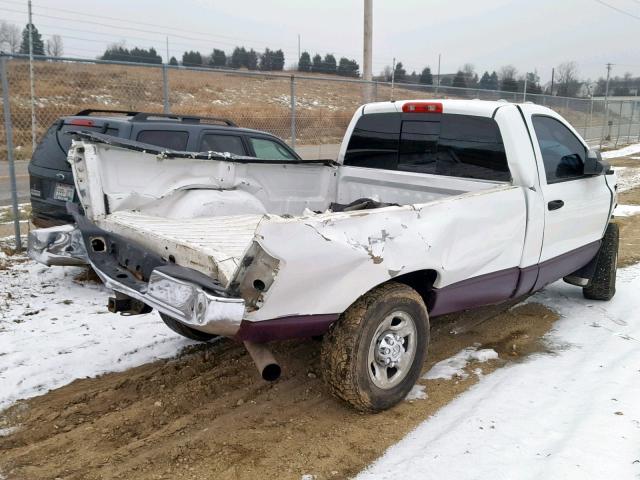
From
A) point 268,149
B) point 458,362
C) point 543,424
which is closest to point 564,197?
point 458,362

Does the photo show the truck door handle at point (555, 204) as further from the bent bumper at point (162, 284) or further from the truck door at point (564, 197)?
the bent bumper at point (162, 284)

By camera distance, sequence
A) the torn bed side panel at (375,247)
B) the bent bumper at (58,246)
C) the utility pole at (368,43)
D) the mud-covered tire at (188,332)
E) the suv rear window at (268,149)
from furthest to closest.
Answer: the utility pole at (368,43) → the suv rear window at (268,149) → the mud-covered tire at (188,332) → the bent bumper at (58,246) → the torn bed side panel at (375,247)

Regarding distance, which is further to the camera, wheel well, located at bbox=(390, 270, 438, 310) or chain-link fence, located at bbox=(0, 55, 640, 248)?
chain-link fence, located at bbox=(0, 55, 640, 248)

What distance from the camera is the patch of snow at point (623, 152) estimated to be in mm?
24603

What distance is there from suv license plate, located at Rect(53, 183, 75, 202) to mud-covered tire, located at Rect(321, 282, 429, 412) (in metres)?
3.68

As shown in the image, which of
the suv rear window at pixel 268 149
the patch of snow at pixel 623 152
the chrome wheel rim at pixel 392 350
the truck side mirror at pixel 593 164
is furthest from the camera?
the patch of snow at pixel 623 152

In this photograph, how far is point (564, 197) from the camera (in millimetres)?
4594

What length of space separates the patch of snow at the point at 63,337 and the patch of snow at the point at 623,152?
23.7 metres

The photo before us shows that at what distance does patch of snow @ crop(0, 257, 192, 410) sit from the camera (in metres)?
3.99

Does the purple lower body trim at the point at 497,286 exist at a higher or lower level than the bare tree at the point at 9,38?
lower

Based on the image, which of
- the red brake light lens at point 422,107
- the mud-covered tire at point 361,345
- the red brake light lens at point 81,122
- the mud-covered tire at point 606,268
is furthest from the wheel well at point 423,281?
the red brake light lens at point 81,122

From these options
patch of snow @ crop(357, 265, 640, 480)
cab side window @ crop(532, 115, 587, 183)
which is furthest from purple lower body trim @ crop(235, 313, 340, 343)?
cab side window @ crop(532, 115, 587, 183)

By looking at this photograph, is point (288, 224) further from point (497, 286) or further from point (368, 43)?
point (368, 43)

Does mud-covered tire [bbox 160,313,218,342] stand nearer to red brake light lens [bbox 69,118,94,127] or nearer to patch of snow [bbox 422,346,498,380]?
patch of snow [bbox 422,346,498,380]
